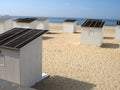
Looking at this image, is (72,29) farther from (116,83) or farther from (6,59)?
(6,59)

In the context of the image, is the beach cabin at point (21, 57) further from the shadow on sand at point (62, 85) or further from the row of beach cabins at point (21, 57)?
the shadow on sand at point (62, 85)

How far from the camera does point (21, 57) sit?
6785 millimetres

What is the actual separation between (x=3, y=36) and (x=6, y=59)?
1.20 meters

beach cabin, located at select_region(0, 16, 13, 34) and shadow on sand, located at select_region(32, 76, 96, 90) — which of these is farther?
beach cabin, located at select_region(0, 16, 13, 34)

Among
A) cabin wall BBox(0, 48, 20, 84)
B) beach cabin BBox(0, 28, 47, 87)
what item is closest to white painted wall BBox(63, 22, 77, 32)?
beach cabin BBox(0, 28, 47, 87)

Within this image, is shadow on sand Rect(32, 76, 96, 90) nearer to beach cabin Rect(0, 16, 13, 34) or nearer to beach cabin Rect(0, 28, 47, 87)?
beach cabin Rect(0, 28, 47, 87)

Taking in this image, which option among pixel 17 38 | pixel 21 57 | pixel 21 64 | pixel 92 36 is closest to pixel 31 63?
pixel 21 64

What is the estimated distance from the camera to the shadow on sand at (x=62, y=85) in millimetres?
7944

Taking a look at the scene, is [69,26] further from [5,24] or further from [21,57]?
[21,57]

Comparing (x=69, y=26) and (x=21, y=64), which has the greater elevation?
(x=21, y=64)

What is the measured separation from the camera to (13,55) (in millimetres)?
6785

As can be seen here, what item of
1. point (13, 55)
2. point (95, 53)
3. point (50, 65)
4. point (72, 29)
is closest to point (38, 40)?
point (13, 55)

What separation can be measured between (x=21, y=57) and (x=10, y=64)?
498mm

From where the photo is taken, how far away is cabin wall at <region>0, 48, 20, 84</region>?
6.79 metres
